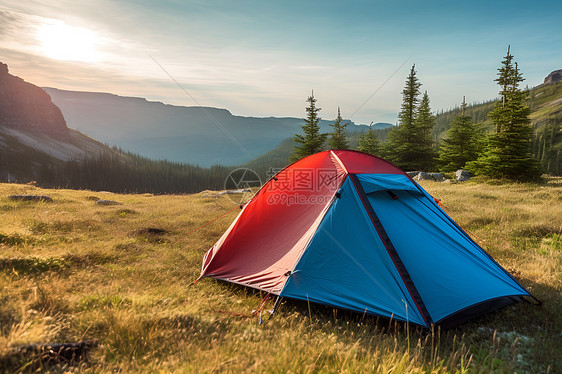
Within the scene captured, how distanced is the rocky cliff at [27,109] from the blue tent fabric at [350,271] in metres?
146

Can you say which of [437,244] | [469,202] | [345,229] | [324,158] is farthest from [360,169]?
[469,202]

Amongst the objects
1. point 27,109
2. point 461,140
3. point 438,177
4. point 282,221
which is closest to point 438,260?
point 282,221

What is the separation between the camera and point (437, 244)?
514 centimetres

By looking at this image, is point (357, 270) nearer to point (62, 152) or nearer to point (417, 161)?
point (417, 161)

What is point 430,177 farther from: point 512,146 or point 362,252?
Answer: point 362,252

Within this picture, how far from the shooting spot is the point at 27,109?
385 feet

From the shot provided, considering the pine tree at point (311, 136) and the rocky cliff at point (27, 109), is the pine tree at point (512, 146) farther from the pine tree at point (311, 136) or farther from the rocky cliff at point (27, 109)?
the rocky cliff at point (27, 109)

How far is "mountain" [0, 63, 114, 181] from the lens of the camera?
87625 mm

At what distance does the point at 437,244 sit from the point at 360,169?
2035 mm

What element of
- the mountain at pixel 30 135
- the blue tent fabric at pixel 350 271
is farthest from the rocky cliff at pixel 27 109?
the blue tent fabric at pixel 350 271

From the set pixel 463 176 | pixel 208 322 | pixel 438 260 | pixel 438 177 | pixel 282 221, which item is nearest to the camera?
pixel 208 322

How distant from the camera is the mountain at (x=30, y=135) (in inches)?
3450

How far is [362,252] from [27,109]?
525ft

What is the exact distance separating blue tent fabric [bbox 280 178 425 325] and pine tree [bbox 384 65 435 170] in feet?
115
